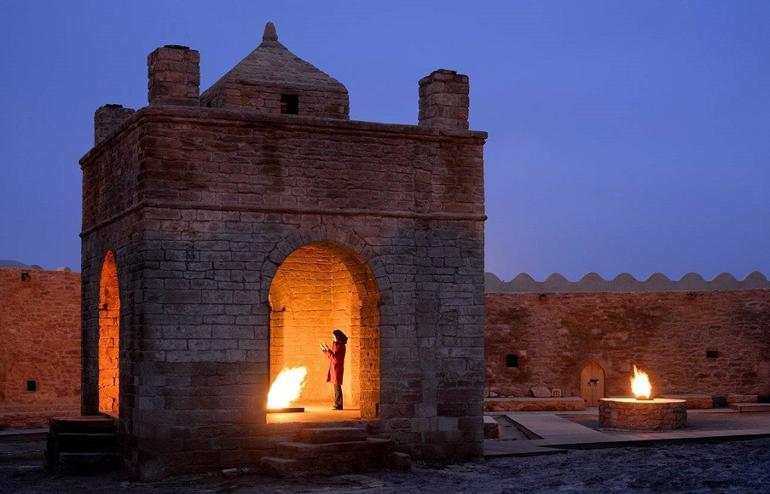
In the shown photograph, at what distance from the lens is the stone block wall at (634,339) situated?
2402 centimetres

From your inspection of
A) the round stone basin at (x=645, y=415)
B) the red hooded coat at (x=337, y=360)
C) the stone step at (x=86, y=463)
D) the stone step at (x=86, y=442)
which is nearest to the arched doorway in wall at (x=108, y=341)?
the stone step at (x=86, y=442)

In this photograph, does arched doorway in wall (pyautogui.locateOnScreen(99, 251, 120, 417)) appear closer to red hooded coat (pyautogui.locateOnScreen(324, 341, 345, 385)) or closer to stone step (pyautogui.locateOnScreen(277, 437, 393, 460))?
red hooded coat (pyautogui.locateOnScreen(324, 341, 345, 385))

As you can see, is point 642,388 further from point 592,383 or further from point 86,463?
point 86,463

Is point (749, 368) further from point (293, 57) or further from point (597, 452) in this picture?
point (293, 57)

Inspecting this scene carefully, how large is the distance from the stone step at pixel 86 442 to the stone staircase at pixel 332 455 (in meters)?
2.31

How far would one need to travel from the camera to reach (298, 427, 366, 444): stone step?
1327 cm

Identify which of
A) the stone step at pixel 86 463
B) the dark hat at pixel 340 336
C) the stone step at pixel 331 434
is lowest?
the stone step at pixel 86 463

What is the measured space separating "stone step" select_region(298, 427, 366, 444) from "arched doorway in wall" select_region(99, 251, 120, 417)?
383cm

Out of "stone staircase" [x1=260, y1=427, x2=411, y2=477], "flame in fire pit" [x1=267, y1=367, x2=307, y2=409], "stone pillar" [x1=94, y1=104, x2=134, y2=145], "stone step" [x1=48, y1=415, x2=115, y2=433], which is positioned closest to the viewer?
"stone staircase" [x1=260, y1=427, x2=411, y2=477]

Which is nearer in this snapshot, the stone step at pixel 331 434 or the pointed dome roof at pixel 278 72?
the stone step at pixel 331 434

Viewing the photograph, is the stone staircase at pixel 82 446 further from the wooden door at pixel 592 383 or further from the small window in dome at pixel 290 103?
the wooden door at pixel 592 383

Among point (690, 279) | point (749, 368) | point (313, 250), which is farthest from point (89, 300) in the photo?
point (690, 279)

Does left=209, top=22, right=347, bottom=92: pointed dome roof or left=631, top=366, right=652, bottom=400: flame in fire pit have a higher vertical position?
left=209, top=22, right=347, bottom=92: pointed dome roof

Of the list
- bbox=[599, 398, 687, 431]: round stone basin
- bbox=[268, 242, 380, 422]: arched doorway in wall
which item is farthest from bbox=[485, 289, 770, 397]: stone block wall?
bbox=[268, 242, 380, 422]: arched doorway in wall
